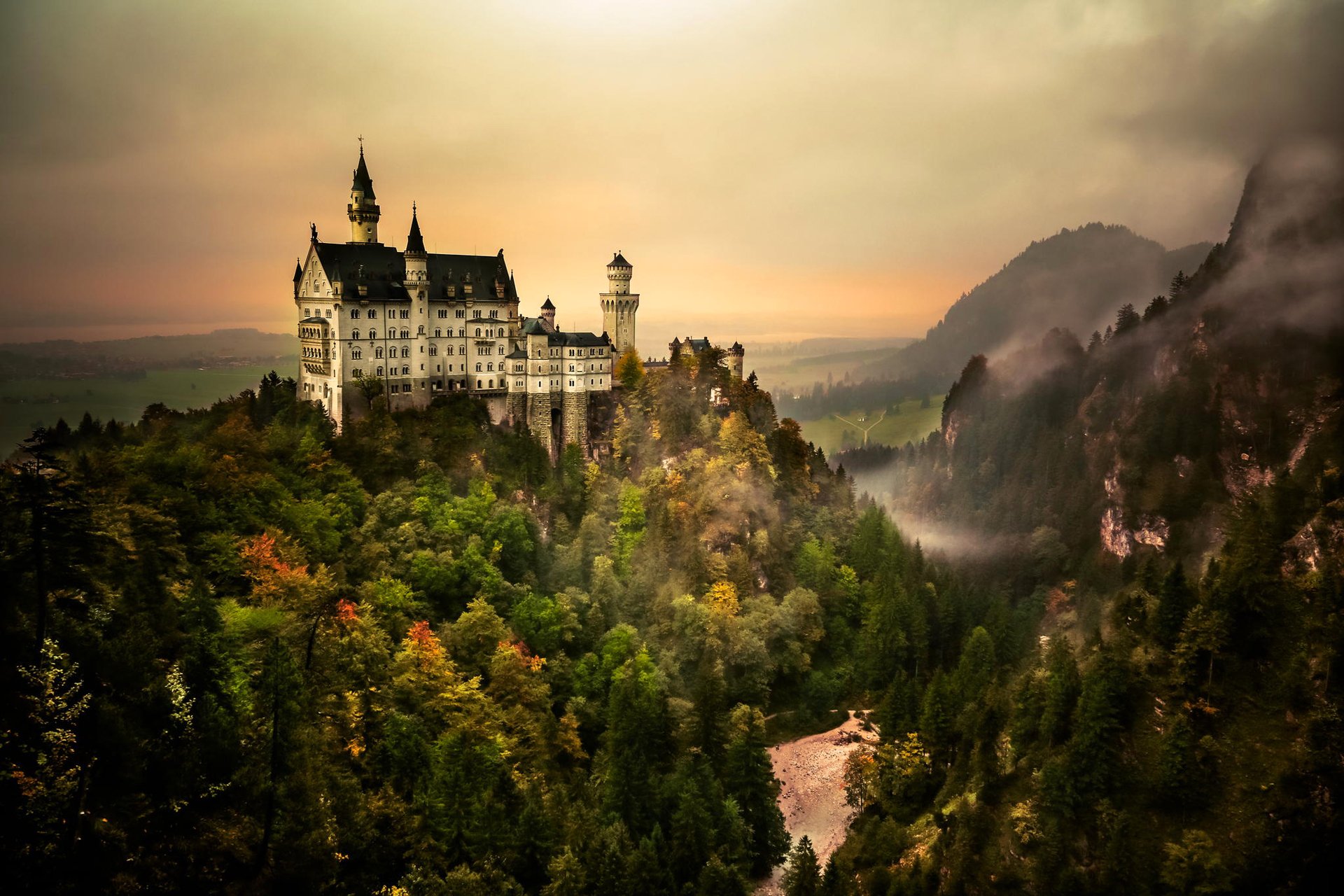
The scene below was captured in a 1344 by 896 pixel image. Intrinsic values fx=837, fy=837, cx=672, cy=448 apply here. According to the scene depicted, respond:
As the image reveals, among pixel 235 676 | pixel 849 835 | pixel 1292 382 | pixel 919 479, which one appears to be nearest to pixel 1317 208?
pixel 1292 382

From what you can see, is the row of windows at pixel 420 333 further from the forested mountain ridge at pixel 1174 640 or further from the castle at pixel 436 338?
the forested mountain ridge at pixel 1174 640

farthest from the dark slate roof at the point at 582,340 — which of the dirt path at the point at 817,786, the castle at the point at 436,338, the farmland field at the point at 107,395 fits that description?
A: the dirt path at the point at 817,786

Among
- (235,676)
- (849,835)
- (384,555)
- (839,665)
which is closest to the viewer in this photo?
(235,676)

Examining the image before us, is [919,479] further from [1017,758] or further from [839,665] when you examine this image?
[1017,758]

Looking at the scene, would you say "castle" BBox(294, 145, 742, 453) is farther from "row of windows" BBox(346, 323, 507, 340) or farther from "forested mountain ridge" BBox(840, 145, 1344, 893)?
"forested mountain ridge" BBox(840, 145, 1344, 893)

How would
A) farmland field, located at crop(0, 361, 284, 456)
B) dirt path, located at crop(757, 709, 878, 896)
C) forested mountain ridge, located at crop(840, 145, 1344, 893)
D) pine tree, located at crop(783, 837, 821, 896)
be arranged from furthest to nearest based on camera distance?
dirt path, located at crop(757, 709, 878, 896)
pine tree, located at crop(783, 837, 821, 896)
forested mountain ridge, located at crop(840, 145, 1344, 893)
farmland field, located at crop(0, 361, 284, 456)

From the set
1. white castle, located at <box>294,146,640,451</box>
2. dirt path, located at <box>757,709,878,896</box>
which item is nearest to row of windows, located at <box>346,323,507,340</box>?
white castle, located at <box>294,146,640,451</box>
